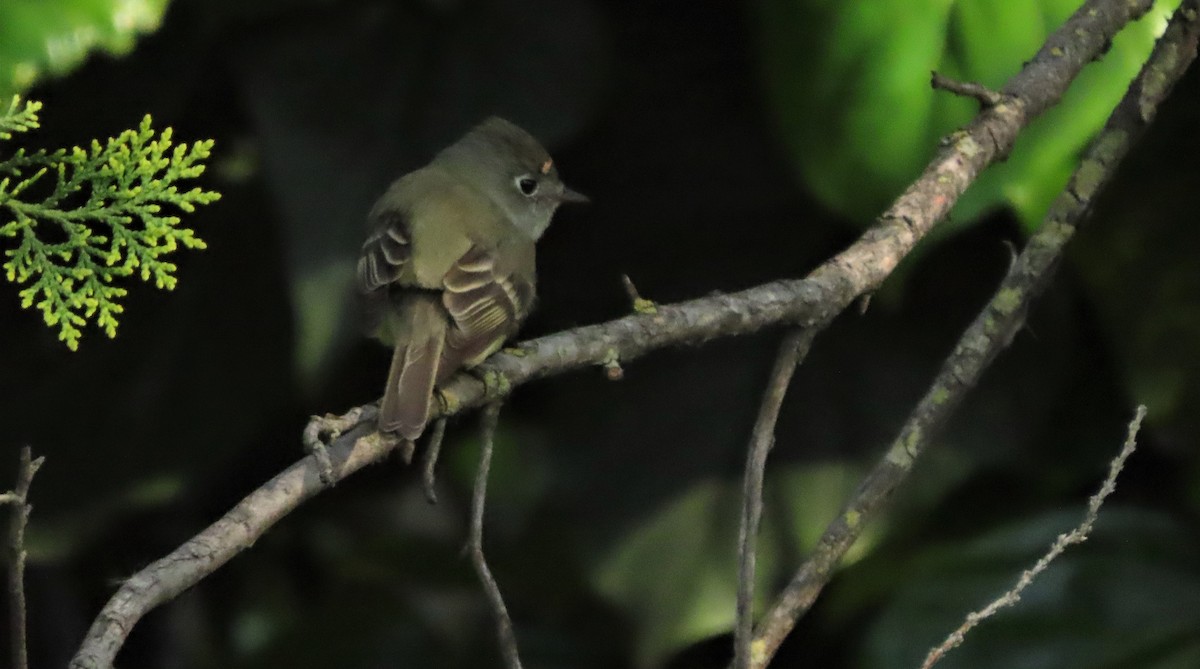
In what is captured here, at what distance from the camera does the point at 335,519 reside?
241cm

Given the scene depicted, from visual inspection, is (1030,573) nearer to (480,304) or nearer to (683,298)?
(480,304)

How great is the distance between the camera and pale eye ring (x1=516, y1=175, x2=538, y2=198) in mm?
2133

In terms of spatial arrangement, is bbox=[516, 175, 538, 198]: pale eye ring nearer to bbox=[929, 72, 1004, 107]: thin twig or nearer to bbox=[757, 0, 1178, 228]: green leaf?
bbox=[757, 0, 1178, 228]: green leaf

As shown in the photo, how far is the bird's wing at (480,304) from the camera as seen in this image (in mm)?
1495

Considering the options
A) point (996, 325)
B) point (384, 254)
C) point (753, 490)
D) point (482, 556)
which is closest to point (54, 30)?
point (384, 254)

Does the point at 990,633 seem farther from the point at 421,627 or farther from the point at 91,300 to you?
the point at 91,300

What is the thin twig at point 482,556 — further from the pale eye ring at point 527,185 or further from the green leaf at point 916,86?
the pale eye ring at point 527,185

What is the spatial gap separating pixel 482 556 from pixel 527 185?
108 cm

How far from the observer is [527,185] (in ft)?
7.07

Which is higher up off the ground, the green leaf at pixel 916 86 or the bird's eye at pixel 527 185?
the green leaf at pixel 916 86

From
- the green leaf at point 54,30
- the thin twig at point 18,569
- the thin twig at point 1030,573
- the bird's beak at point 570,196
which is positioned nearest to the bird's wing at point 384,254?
the bird's beak at point 570,196

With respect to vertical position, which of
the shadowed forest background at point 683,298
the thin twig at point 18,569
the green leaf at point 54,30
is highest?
the green leaf at point 54,30

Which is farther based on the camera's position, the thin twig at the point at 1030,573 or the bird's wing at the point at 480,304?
the bird's wing at the point at 480,304

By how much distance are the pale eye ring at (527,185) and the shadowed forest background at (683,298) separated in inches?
2.0
